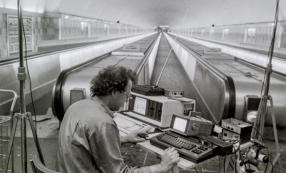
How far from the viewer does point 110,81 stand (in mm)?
2223

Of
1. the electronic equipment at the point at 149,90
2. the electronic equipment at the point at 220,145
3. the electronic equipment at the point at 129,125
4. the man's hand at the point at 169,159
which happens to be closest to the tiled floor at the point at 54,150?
the electronic equipment at the point at 129,125

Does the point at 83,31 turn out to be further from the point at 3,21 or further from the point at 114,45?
the point at 3,21

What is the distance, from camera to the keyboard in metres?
2.52

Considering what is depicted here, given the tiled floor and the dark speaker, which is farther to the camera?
the dark speaker

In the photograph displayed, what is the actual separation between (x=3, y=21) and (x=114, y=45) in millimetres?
12938

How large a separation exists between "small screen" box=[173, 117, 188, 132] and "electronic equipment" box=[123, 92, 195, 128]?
0.30 m

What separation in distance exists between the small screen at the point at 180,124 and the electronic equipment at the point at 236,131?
45 cm

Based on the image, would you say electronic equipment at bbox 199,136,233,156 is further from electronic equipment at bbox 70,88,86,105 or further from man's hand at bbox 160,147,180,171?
electronic equipment at bbox 70,88,86,105

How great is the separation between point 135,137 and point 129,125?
469 millimetres

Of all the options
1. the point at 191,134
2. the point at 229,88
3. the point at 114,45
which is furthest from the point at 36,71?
the point at 114,45

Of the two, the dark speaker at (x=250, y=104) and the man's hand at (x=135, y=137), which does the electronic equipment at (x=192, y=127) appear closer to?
the man's hand at (x=135, y=137)

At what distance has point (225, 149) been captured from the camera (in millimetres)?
2684

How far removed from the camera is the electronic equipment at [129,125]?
10.6 ft

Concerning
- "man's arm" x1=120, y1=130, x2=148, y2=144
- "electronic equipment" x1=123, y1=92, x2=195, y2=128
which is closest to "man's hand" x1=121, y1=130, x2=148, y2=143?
"man's arm" x1=120, y1=130, x2=148, y2=144
